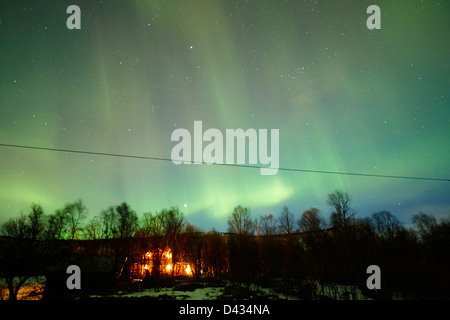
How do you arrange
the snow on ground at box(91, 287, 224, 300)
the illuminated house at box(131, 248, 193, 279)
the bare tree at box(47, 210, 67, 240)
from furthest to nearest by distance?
the bare tree at box(47, 210, 67, 240) < the illuminated house at box(131, 248, 193, 279) < the snow on ground at box(91, 287, 224, 300)

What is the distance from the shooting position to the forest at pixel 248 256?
2159cm

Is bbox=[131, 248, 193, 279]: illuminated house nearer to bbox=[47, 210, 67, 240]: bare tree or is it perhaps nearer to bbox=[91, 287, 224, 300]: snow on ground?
bbox=[91, 287, 224, 300]: snow on ground

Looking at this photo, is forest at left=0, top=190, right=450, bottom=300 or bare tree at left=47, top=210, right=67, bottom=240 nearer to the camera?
forest at left=0, top=190, right=450, bottom=300

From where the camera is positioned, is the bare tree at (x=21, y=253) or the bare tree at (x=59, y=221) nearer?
the bare tree at (x=21, y=253)

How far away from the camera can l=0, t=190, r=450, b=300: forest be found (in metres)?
21.6

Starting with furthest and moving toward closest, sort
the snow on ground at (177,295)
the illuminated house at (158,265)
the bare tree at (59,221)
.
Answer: the bare tree at (59,221) < the illuminated house at (158,265) < the snow on ground at (177,295)

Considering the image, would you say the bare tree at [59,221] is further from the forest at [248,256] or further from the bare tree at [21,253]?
the bare tree at [21,253]

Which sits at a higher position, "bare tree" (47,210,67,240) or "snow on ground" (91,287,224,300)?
"bare tree" (47,210,67,240)

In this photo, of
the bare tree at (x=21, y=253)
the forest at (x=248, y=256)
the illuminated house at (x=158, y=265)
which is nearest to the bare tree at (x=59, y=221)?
the forest at (x=248, y=256)

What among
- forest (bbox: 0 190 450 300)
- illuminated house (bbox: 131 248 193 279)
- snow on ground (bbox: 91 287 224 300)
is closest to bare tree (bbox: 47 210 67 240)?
forest (bbox: 0 190 450 300)

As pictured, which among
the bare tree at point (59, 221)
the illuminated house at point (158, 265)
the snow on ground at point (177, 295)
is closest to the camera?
the snow on ground at point (177, 295)

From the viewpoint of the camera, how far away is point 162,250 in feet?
138
